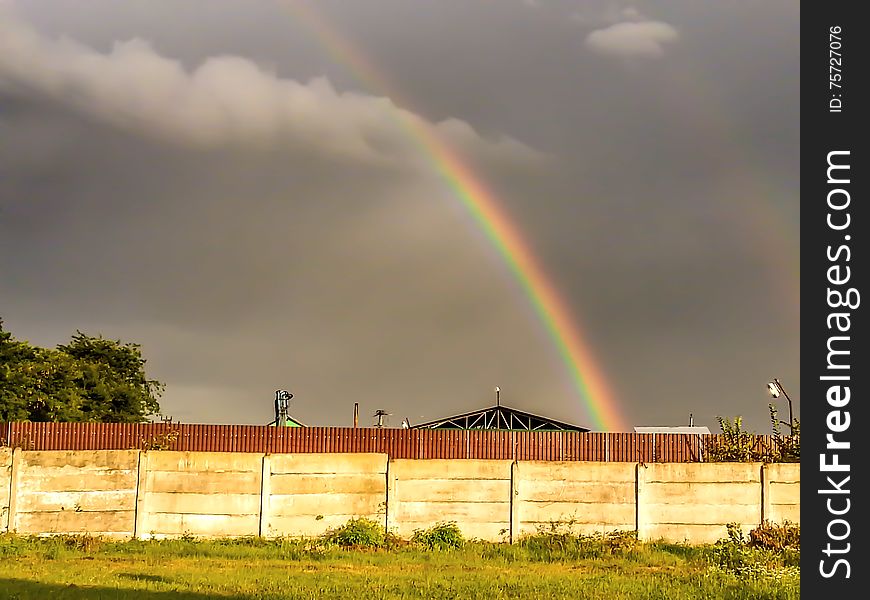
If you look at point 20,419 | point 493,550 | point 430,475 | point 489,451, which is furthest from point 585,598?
point 20,419

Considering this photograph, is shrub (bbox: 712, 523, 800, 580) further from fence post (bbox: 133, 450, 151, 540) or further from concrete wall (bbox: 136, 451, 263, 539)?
fence post (bbox: 133, 450, 151, 540)

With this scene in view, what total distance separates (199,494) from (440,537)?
17.7 feet

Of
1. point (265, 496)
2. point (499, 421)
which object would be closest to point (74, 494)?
point (265, 496)

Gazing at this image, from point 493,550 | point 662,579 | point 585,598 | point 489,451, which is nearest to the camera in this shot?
point 585,598

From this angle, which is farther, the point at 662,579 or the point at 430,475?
the point at 430,475

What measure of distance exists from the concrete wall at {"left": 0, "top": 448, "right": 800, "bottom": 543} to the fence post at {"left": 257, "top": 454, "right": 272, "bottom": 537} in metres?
0.03

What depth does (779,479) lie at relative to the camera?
2252cm

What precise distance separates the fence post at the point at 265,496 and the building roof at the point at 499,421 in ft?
104

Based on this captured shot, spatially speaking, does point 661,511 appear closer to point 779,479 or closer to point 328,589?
point 779,479

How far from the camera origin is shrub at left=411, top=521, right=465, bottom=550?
21.7 m

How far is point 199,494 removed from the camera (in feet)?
73.3

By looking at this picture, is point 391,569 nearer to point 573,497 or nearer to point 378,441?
point 573,497

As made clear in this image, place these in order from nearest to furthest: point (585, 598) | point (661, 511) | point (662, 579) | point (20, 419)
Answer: point (585, 598)
point (662, 579)
point (661, 511)
point (20, 419)

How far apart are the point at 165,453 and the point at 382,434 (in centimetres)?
822
